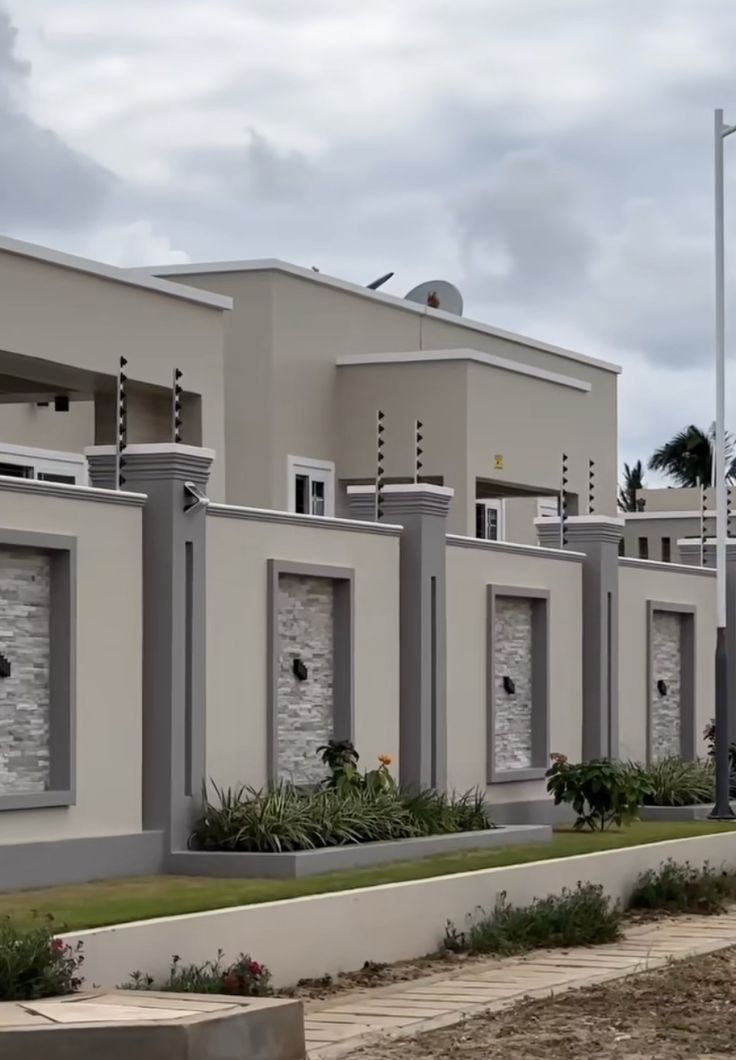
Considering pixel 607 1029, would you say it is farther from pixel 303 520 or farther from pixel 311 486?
pixel 311 486

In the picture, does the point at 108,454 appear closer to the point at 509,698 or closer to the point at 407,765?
the point at 407,765

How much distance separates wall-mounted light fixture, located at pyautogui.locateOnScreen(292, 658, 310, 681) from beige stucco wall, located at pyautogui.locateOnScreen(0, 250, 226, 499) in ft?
18.7

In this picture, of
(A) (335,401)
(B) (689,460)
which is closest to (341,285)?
(A) (335,401)

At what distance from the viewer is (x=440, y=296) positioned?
3675 cm

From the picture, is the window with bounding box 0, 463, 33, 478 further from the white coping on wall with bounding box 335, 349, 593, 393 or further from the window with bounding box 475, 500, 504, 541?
the window with bounding box 475, 500, 504, 541

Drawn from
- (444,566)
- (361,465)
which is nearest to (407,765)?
(444,566)

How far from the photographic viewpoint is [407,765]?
20.8m

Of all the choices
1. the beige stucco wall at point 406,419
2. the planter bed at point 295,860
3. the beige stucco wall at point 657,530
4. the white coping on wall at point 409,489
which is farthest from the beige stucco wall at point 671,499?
the planter bed at point 295,860

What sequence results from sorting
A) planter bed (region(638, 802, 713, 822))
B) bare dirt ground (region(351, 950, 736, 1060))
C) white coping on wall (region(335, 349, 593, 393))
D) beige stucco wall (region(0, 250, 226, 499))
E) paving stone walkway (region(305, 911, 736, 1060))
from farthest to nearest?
1. white coping on wall (region(335, 349, 593, 393))
2. planter bed (region(638, 802, 713, 822))
3. beige stucco wall (region(0, 250, 226, 499))
4. paving stone walkway (region(305, 911, 736, 1060))
5. bare dirt ground (region(351, 950, 736, 1060))

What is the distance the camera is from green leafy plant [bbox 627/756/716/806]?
25219 mm

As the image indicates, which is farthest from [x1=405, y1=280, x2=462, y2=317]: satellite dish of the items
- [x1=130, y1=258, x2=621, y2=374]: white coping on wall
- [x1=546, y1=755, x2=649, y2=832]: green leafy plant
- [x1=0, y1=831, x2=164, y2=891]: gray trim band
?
[x1=0, y1=831, x2=164, y2=891]: gray trim band

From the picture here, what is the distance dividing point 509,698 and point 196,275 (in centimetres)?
930

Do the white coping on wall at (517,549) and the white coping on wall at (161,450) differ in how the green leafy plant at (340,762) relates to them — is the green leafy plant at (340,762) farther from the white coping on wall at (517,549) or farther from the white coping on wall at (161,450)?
the white coping on wall at (161,450)

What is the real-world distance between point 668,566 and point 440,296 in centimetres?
1086
